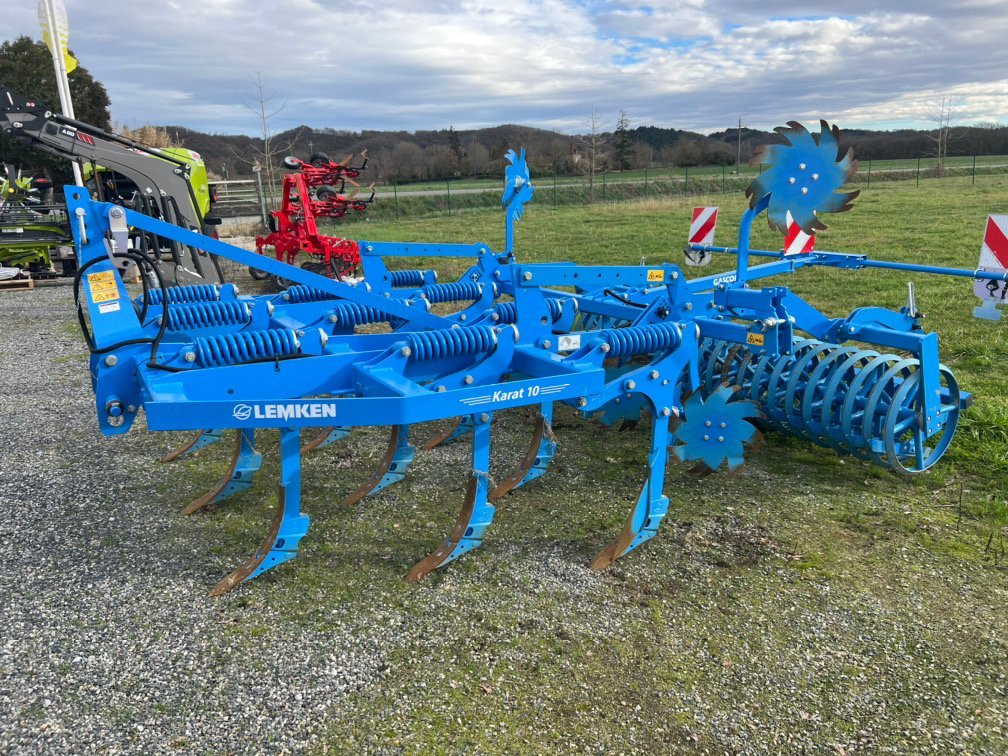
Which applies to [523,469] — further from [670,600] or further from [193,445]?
[193,445]

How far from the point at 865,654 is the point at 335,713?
6.75 feet

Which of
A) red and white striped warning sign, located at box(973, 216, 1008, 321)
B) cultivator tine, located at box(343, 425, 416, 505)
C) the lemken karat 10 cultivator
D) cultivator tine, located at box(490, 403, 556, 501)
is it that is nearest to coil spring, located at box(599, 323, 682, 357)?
the lemken karat 10 cultivator

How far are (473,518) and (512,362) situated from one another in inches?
31.4

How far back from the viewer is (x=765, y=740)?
2.55m

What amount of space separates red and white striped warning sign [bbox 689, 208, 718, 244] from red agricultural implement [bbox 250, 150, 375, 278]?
5.37 metres

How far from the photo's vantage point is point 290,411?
2.95 meters

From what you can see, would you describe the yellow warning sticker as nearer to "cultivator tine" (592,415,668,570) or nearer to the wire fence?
"cultivator tine" (592,415,668,570)

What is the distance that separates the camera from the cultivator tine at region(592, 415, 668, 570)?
3744 millimetres

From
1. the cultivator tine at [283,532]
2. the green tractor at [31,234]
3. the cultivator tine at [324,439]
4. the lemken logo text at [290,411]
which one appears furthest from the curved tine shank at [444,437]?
the green tractor at [31,234]

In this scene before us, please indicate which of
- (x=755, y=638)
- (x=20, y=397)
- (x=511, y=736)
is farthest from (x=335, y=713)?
(x=20, y=397)

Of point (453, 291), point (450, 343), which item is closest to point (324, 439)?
point (453, 291)

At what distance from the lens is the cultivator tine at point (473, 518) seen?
3.63 m

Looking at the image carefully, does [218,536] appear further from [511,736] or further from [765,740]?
[765,740]

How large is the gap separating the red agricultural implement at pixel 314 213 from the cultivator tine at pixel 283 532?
7721mm
